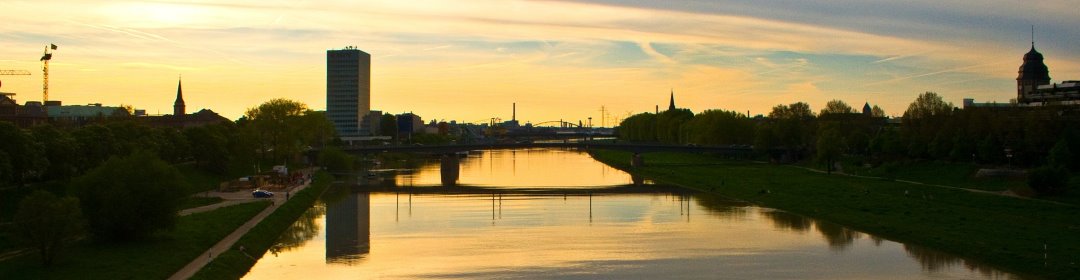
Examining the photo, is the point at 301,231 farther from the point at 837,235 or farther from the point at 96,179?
the point at 837,235

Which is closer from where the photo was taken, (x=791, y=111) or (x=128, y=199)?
(x=128, y=199)

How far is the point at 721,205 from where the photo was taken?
6072cm

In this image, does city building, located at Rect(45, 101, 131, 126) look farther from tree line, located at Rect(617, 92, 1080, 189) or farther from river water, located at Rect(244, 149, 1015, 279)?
tree line, located at Rect(617, 92, 1080, 189)

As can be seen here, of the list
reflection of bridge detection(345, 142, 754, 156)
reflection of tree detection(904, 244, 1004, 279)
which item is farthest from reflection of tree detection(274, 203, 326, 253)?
reflection of bridge detection(345, 142, 754, 156)

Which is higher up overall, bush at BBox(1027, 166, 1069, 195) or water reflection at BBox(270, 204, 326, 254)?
bush at BBox(1027, 166, 1069, 195)

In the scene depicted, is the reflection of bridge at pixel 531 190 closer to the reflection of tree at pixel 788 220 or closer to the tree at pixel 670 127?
the reflection of tree at pixel 788 220

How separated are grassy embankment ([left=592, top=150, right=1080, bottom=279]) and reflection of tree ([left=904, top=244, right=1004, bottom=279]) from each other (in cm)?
47

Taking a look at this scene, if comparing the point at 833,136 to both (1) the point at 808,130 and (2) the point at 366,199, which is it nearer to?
(1) the point at 808,130

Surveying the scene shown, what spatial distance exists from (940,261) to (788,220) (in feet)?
47.7

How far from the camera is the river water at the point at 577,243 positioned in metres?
34.9

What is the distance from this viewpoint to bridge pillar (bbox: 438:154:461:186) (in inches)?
3312

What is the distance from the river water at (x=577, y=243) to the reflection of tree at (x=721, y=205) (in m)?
0.06

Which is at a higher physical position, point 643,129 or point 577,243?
point 643,129

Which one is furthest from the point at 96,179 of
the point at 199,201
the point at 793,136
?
the point at 793,136
